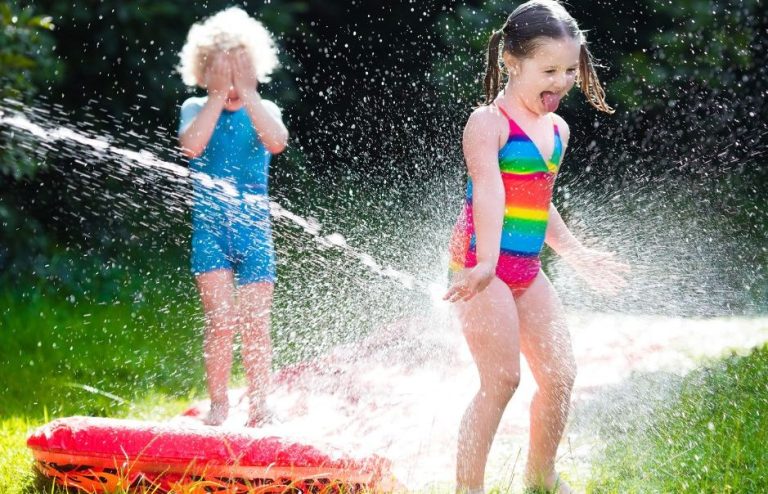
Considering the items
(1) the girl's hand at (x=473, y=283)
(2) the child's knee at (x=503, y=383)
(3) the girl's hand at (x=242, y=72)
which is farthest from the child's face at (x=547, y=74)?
(3) the girl's hand at (x=242, y=72)

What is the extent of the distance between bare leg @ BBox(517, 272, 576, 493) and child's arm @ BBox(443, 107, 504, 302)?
0.21 meters

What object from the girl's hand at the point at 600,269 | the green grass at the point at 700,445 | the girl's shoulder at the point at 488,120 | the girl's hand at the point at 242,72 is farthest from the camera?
the girl's hand at the point at 242,72

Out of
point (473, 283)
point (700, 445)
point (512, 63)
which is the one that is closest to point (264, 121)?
point (512, 63)

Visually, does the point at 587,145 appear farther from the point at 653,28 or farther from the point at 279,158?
the point at 279,158

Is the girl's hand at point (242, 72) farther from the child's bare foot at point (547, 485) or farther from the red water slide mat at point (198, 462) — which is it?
the child's bare foot at point (547, 485)

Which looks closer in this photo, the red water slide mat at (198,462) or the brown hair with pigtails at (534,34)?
the red water slide mat at (198,462)

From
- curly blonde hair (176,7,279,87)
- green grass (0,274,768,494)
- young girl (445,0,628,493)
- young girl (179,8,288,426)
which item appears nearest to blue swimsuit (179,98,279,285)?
young girl (179,8,288,426)

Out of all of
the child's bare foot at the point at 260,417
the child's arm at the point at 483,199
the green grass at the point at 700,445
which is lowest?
the child's bare foot at the point at 260,417

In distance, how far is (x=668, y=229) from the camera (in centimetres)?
608

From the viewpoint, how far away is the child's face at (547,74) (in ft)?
8.84

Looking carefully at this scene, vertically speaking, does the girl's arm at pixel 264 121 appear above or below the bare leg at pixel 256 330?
above

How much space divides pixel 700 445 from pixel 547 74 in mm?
1262

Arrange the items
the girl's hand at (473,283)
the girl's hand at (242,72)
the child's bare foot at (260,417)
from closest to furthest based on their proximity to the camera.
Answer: the girl's hand at (473,283) < the child's bare foot at (260,417) < the girl's hand at (242,72)

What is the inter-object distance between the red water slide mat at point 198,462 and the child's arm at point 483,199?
1.67 ft
